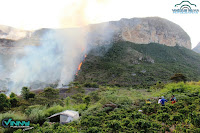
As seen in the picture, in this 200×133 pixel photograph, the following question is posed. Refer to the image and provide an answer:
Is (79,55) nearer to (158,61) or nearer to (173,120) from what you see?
(158,61)

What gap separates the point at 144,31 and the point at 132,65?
49588 mm

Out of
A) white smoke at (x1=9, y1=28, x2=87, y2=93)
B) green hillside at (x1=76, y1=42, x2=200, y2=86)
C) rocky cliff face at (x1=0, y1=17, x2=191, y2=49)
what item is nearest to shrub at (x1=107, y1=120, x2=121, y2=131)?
green hillside at (x1=76, y1=42, x2=200, y2=86)

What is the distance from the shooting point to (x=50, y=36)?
9719 cm

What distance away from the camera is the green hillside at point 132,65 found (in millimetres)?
55688

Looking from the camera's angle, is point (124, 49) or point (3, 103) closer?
point (3, 103)

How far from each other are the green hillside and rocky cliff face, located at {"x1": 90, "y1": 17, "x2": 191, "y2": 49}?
878 centimetres

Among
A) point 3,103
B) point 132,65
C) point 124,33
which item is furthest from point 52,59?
point 3,103

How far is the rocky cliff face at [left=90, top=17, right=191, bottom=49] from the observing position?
97488 mm

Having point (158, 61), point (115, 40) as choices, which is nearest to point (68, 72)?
point (115, 40)

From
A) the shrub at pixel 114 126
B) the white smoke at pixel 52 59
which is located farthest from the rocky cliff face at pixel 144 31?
the shrub at pixel 114 126

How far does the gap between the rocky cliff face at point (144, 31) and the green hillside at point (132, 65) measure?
8.78 meters

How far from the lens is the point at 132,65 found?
6669 centimetres

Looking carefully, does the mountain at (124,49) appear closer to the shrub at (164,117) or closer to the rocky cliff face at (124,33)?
the rocky cliff face at (124,33)

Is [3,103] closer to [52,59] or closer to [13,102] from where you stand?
[13,102]
